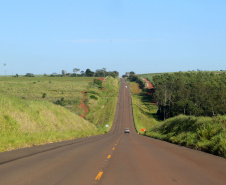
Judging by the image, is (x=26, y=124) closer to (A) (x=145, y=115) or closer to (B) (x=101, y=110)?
(B) (x=101, y=110)

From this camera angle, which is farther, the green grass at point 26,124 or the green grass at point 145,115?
the green grass at point 145,115

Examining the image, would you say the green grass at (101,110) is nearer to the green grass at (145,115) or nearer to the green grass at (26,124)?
the green grass at (145,115)

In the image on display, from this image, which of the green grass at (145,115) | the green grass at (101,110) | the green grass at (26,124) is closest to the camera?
the green grass at (26,124)

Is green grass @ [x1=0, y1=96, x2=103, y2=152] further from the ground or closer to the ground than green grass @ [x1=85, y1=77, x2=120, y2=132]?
further from the ground

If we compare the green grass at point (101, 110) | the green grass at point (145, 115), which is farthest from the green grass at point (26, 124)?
the green grass at point (101, 110)

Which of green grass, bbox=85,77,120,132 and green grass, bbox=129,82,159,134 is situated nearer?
green grass, bbox=129,82,159,134

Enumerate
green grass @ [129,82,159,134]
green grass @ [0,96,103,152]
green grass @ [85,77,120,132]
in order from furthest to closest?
green grass @ [85,77,120,132] < green grass @ [129,82,159,134] < green grass @ [0,96,103,152]

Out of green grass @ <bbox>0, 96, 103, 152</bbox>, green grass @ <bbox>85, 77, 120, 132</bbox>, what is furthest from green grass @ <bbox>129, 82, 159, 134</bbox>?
green grass @ <bbox>0, 96, 103, 152</bbox>

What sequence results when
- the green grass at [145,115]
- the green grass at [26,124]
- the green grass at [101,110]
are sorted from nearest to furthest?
the green grass at [26,124], the green grass at [145,115], the green grass at [101,110]

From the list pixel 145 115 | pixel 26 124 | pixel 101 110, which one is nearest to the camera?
pixel 26 124

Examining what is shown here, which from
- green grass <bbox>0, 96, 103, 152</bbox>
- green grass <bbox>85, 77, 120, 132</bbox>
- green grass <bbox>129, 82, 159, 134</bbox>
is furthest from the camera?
green grass <bbox>85, 77, 120, 132</bbox>

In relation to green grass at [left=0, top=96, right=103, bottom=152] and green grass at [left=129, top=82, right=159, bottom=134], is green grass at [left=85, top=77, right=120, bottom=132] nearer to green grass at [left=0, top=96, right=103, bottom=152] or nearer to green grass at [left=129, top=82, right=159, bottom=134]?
green grass at [left=129, top=82, right=159, bottom=134]

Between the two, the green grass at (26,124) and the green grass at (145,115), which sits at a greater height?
the green grass at (26,124)

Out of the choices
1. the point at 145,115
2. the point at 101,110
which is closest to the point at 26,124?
the point at 101,110
